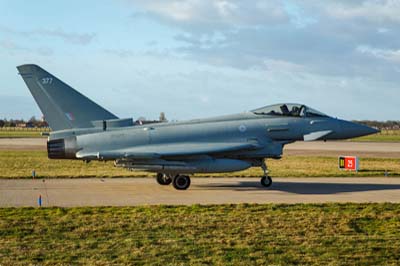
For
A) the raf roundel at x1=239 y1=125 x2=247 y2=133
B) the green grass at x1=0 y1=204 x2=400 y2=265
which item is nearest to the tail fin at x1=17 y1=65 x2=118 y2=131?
the raf roundel at x1=239 y1=125 x2=247 y2=133

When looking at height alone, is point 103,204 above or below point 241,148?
below

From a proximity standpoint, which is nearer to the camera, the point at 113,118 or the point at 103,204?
the point at 103,204

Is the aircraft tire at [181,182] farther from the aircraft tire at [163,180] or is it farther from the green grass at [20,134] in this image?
the green grass at [20,134]

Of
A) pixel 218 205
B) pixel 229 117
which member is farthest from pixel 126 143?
Result: pixel 218 205

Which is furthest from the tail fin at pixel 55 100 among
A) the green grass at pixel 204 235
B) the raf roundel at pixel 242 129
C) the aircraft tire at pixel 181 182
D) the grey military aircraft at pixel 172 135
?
the green grass at pixel 204 235

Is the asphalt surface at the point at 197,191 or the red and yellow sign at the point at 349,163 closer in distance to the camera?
the asphalt surface at the point at 197,191

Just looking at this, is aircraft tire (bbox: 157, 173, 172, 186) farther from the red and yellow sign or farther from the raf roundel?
the red and yellow sign

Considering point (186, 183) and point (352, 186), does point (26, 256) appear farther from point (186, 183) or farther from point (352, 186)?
point (352, 186)

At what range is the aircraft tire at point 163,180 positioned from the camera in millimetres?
19484

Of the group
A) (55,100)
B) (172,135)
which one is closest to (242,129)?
(172,135)

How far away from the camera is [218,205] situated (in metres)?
13.6

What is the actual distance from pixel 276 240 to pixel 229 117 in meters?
10.1

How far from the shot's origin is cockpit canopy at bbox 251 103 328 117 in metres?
19.1

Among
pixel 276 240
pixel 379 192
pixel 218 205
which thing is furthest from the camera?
pixel 379 192
